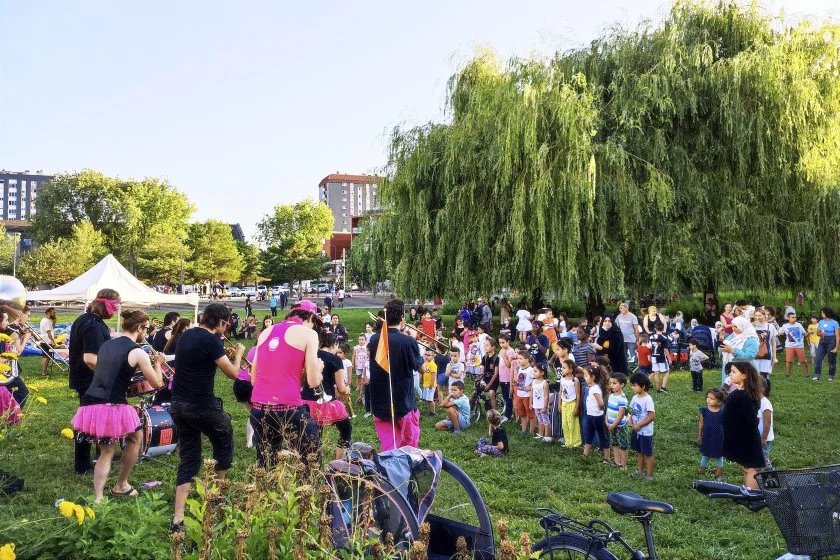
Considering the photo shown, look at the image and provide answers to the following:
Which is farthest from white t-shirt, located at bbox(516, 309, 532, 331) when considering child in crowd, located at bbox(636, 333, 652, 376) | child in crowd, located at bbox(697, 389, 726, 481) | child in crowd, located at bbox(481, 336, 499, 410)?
child in crowd, located at bbox(697, 389, 726, 481)

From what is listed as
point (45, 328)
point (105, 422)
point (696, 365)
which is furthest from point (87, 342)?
point (45, 328)

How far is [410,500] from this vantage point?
11.5ft

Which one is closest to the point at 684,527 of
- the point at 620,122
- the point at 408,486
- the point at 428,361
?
the point at 408,486

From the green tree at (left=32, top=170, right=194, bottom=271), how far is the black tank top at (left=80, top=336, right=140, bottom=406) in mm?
57282

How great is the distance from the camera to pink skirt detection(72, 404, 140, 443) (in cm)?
555

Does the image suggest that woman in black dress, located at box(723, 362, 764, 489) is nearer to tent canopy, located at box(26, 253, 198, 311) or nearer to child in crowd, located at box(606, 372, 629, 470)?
child in crowd, located at box(606, 372, 629, 470)

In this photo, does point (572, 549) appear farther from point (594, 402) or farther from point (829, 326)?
point (829, 326)

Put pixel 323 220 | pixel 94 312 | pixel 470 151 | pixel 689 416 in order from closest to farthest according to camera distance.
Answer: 1. pixel 94 312
2. pixel 689 416
3. pixel 470 151
4. pixel 323 220

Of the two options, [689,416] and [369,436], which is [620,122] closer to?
[689,416]

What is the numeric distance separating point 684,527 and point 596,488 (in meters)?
1.25

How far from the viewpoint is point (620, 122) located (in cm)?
1806

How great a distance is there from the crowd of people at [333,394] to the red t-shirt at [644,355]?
1.73 metres

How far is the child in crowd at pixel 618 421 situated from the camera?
752cm

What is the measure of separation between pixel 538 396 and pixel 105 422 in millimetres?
5755
